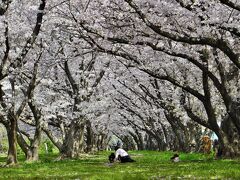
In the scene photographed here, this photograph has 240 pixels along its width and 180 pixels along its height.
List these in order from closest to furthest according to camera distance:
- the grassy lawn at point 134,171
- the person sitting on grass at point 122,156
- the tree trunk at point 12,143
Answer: the grassy lawn at point 134,171
the tree trunk at point 12,143
the person sitting on grass at point 122,156

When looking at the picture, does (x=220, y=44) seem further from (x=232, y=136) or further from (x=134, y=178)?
(x=232, y=136)

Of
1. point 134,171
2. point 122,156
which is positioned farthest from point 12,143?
point 134,171

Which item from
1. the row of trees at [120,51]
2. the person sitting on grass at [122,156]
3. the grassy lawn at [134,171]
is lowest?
the grassy lawn at [134,171]

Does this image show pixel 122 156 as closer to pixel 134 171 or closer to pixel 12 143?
pixel 12 143

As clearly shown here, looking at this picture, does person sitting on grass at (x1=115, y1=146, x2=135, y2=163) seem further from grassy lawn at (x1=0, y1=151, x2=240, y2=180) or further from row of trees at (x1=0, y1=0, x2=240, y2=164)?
row of trees at (x1=0, y1=0, x2=240, y2=164)

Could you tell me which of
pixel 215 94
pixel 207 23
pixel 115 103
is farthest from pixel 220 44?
pixel 115 103

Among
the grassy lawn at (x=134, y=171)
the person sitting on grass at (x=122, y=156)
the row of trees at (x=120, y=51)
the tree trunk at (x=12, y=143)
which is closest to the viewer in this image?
the grassy lawn at (x=134, y=171)

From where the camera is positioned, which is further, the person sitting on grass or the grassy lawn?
the person sitting on grass

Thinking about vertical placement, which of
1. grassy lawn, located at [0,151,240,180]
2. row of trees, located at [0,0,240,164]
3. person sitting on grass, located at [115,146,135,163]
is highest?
row of trees, located at [0,0,240,164]

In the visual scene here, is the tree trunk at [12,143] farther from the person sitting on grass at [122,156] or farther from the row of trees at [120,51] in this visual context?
the person sitting on grass at [122,156]

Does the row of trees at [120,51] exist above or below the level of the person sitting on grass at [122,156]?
above

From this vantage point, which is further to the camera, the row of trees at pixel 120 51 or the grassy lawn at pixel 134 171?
the row of trees at pixel 120 51

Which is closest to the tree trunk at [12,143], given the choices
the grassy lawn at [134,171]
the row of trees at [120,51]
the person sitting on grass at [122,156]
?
the row of trees at [120,51]

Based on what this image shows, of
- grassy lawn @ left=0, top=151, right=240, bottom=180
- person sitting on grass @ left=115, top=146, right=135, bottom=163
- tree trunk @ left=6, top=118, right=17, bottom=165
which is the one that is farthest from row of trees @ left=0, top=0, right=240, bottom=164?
person sitting on grass @ left=115, top=146, right=135, bottom=163
